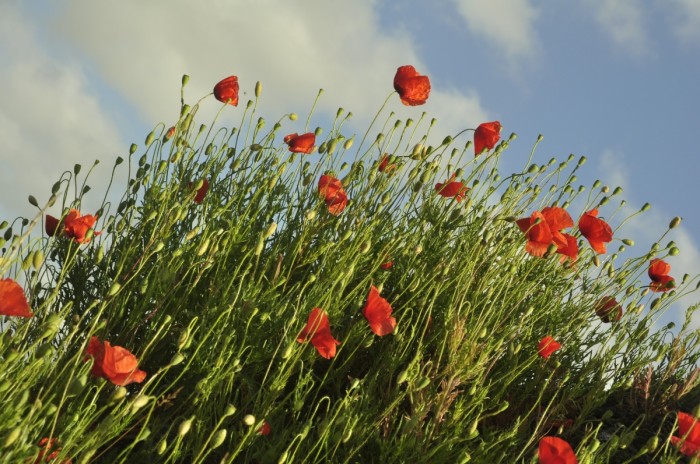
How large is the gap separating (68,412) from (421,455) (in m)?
1.17

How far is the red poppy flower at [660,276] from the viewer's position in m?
3.97

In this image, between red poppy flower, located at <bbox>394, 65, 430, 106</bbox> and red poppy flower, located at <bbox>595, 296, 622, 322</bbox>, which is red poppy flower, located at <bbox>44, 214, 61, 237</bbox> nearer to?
→ red poppy flower, located at <bbox>394, 65, 430, 106</bbox>

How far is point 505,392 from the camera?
370 cm

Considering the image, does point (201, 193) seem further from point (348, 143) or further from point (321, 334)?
point (321, 334)

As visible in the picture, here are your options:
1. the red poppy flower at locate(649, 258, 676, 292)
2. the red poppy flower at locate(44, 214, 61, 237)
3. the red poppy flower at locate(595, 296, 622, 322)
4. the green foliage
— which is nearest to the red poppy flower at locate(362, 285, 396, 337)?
the green foliage

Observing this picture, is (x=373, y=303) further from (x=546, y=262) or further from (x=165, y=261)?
→ (x=546, y=262)

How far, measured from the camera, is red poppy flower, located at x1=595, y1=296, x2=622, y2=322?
3996mm

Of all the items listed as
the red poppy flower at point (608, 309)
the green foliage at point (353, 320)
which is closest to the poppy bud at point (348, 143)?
the green foliage at point (353, 320)

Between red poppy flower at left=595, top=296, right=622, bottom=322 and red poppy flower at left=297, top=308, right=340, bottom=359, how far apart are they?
5.82 ft

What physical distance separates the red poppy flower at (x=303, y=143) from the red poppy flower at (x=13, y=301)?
158cm

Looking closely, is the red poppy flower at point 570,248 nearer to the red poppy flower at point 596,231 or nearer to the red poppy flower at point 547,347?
the red poppy flower at point 596,231

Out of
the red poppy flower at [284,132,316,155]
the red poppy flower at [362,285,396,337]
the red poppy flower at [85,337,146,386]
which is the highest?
the red poppy flower at [284,132,316,155]

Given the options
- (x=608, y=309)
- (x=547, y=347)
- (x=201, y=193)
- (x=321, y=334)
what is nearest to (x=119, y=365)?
(x=321, y=334)

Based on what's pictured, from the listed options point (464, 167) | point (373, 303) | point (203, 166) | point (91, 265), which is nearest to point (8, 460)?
point (373, 303)
